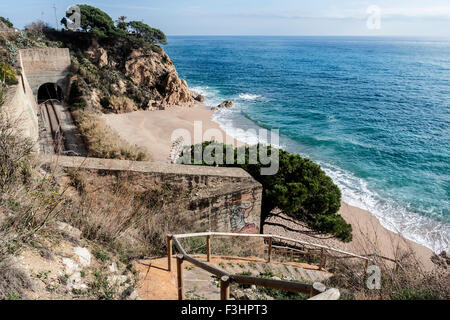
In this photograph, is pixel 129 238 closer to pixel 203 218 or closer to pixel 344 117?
pixel 203 218

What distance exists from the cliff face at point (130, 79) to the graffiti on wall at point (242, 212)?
79.6ft

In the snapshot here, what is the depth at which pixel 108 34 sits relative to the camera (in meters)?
37.8

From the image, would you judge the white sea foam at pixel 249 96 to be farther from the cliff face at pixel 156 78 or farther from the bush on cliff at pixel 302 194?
the bush on cliff at pixel 302 194

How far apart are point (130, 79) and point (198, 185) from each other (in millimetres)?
30794

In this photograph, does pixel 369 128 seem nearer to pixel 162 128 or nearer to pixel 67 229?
pixel 162 128

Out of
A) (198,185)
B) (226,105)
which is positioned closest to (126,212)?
(198,185)

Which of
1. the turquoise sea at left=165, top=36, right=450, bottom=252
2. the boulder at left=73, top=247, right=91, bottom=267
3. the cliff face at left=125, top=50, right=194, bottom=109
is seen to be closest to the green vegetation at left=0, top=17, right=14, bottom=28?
the cliff face at left=125, top=50, right=194, bottom=109

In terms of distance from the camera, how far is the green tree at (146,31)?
41016 millimetres

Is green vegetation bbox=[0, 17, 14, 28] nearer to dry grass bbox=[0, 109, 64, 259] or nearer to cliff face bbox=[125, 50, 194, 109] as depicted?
cliff face bbox=[125, 50, 194, 109]

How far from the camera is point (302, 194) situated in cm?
1166

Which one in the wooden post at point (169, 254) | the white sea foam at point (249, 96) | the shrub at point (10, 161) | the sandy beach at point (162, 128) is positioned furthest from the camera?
the white sea foam at point (249, 96)

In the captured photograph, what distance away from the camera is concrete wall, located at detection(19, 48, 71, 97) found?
21906mm

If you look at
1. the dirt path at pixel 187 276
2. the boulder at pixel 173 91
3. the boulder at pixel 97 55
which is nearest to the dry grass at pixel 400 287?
the dirt path at pixel 187 276
